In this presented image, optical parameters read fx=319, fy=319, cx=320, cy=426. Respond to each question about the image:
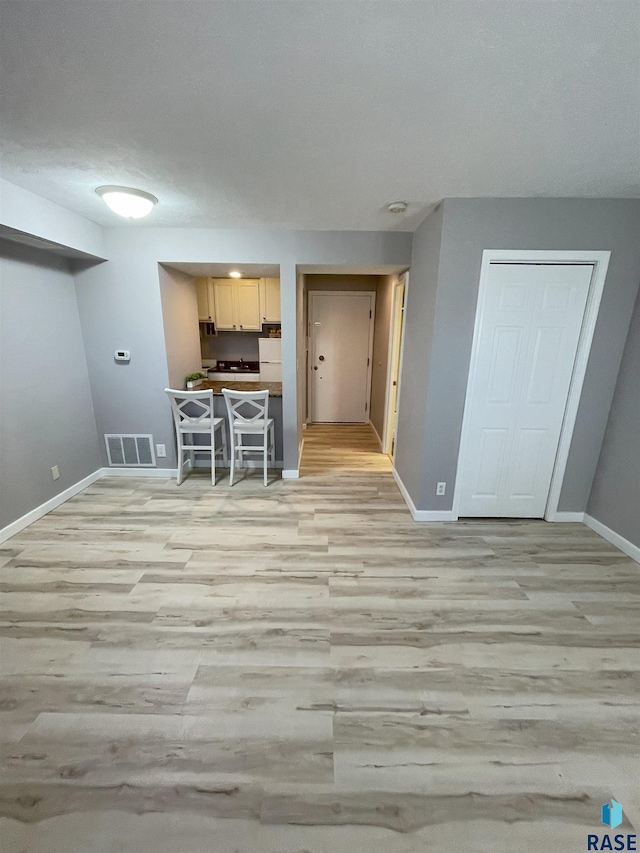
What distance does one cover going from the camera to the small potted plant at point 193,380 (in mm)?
3588

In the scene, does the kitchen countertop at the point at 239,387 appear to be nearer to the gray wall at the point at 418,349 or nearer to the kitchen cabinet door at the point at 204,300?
the gray wall at the point at 418,349

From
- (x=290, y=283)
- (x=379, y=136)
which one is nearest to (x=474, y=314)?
(x=379, y=136)

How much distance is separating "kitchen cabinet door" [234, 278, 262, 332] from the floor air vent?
237 cm

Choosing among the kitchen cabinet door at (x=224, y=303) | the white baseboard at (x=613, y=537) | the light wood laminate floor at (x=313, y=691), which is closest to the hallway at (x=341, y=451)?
the light wood laminate floor at (x=313, y=691)

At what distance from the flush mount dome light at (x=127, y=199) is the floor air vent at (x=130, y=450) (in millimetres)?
2079

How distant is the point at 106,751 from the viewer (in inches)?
47.1

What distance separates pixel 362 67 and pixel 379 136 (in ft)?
1.40

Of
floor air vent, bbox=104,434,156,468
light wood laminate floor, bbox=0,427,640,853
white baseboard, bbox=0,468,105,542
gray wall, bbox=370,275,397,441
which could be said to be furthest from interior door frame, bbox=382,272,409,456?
white baseboard, bbox=0,468,105,542

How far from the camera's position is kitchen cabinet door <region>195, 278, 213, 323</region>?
190 inches

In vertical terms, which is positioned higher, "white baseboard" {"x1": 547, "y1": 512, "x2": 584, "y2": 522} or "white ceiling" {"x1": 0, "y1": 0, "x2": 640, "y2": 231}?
"white ceiling" {"x1": 0, "y1": 0, "x2": 640, "y2": 231}

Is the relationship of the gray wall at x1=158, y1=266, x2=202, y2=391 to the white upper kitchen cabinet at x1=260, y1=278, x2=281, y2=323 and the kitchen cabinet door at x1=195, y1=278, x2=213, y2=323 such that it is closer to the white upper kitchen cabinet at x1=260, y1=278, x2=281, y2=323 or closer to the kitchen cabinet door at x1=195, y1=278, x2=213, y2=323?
the kitchen cabinet door at x1=195, y1=278, x2=213, y2=323

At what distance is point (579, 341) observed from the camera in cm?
241

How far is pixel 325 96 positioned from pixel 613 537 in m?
3.34

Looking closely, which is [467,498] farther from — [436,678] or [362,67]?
[362,67]
